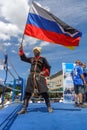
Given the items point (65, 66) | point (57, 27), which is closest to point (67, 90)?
point (65, 66)

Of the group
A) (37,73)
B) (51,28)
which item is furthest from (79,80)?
(37,73)

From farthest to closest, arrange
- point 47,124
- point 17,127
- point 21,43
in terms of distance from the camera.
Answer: point 21,43 → point 47,124 → point 17,127

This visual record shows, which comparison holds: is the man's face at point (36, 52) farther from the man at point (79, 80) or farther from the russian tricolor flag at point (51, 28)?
the man at point (79, 80)

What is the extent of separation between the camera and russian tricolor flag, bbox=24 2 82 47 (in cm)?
620

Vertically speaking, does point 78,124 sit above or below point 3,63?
below

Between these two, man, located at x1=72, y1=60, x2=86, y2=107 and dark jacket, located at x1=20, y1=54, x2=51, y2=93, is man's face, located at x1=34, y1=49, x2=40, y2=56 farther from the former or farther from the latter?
man, located at x1=72, y1=60, x2=86, y2=107

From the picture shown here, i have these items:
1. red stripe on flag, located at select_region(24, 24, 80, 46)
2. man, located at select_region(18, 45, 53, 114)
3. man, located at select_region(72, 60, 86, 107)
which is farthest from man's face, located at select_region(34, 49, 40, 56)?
man, located at select_region(72, 60, 86, 107)

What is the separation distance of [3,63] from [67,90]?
7685mm

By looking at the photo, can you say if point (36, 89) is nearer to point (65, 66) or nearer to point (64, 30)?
point (64, 30)

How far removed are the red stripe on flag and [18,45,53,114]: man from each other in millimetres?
312

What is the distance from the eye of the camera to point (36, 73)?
234 inches

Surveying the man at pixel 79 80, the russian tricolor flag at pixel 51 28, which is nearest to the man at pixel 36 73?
the russian tricolor flag at pixel 51 28

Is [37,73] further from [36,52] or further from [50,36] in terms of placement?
[50,36]

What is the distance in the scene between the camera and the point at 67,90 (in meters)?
13.2
